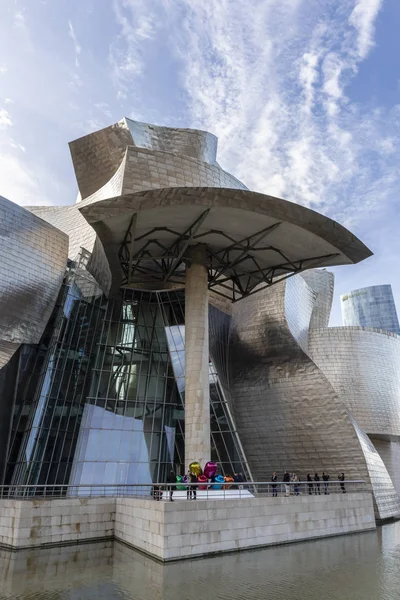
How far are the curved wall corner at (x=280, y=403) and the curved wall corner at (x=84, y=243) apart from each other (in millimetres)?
8911

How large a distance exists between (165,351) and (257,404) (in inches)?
230

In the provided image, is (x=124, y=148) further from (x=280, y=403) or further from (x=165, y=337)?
(x=280, y=403)

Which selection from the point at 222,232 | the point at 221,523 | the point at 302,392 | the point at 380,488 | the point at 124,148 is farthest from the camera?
the point at 124,148

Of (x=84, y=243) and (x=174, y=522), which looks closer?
(x=174, y=522)

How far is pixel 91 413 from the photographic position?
2134 cm

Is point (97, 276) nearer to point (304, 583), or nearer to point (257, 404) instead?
point (257, 404)

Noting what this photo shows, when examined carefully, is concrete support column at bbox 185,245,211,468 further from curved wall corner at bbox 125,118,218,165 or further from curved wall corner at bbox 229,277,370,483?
curved wall corner at bbox 125,118,218,165

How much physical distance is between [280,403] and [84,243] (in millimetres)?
13798

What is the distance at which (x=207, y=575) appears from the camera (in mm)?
8453

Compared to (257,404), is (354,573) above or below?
below

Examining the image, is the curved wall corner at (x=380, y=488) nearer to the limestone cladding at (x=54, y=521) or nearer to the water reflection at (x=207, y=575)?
the water reflection at (x=207, y=575)

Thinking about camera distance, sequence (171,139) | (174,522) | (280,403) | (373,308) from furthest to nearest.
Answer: (373,308) → (171,139) → (280,403) → (174,522)

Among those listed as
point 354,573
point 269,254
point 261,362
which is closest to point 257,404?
point 261,362

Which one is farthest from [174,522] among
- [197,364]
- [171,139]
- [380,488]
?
[171,139]
